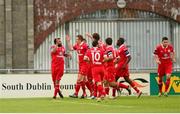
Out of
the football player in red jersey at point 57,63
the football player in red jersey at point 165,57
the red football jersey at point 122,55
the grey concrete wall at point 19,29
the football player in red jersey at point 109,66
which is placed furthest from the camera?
the grey concrete wall at point 19,29

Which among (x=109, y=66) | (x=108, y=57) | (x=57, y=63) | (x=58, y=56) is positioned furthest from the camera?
(x=58, y=56)

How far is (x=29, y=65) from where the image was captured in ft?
131

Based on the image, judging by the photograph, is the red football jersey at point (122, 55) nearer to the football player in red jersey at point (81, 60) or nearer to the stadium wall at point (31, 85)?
the football player in red jersey at point (81, 60)

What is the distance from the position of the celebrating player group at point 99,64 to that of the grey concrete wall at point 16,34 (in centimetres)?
1051

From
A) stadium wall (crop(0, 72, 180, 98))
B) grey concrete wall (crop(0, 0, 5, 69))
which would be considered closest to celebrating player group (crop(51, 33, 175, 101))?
stadium wall (crop(0, 72, 180, 98))

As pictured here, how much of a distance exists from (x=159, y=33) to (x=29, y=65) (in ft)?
24.4

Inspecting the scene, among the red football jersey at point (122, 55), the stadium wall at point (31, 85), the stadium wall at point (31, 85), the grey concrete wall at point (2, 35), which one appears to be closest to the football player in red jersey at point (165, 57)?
the red football jersey at point (122, 55)

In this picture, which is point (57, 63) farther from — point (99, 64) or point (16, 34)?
point (16, 34)

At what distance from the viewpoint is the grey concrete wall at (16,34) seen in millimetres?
39844

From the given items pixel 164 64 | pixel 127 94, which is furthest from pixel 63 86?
pixel 164 64

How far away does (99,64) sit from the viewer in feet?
84.0

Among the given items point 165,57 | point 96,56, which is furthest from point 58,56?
point 165,57

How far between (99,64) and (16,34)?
49.8 feet

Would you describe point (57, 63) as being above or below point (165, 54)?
below
